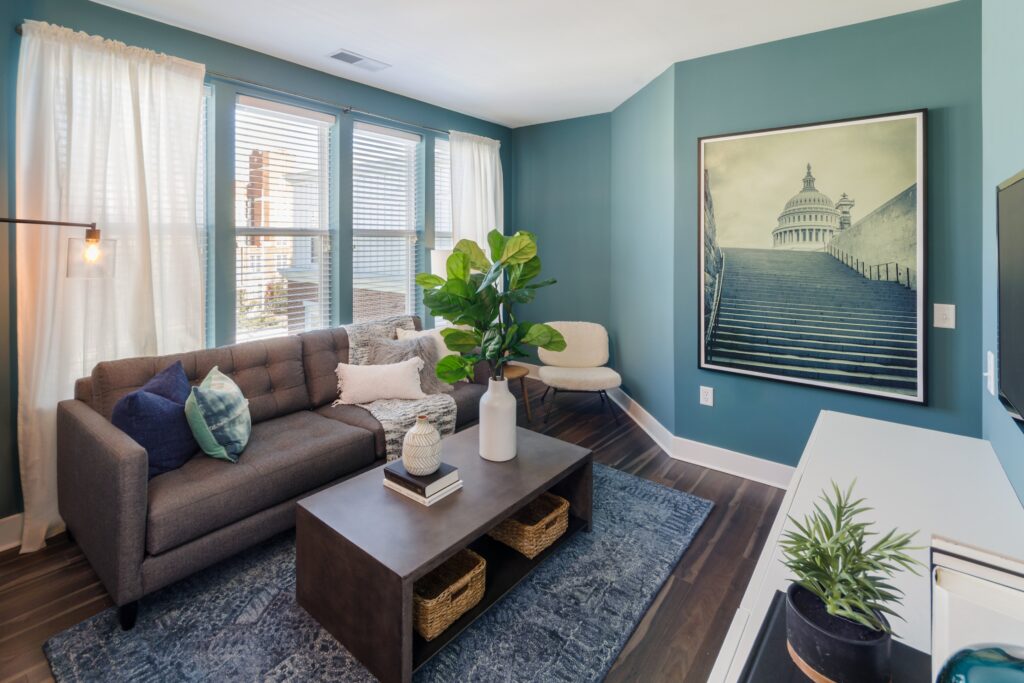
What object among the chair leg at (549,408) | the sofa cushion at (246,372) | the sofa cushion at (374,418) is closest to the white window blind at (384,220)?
the sofa cushion at (246,372)

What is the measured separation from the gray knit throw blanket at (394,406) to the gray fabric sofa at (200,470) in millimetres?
66

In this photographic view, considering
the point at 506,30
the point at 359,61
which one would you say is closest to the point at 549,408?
the point at 506,30

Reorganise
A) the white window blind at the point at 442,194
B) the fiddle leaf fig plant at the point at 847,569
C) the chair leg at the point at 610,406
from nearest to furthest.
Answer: the fiddle leaf fig plant at the point at 847,569
the chair leg at the point at 610,406
the white window blind at the point at 442,194

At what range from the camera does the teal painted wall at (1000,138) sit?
1448 millimetres

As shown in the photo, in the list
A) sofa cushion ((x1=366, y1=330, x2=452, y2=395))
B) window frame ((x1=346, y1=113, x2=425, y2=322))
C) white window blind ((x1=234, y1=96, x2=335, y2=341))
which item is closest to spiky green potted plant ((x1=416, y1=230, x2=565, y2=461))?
sofa cushion ((x1=366, y1=330, x2=452, y2=395))

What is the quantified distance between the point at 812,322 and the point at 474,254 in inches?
78.1

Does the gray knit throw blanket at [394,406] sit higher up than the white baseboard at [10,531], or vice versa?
the gray knit throw blanket at [394,406]

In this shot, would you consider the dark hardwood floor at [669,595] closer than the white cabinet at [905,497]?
No

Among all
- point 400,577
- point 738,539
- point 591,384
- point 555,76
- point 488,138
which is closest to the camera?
point 400,577

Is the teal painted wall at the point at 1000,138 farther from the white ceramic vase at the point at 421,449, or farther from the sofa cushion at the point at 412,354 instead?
the sofa cushion at the point at 412,354

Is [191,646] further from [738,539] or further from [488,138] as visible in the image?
[488,138]

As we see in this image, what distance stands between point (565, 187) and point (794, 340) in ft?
8.74

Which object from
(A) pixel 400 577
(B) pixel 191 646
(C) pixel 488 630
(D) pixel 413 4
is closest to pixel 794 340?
(C) pixel 488 630

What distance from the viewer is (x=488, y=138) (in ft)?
15.6
